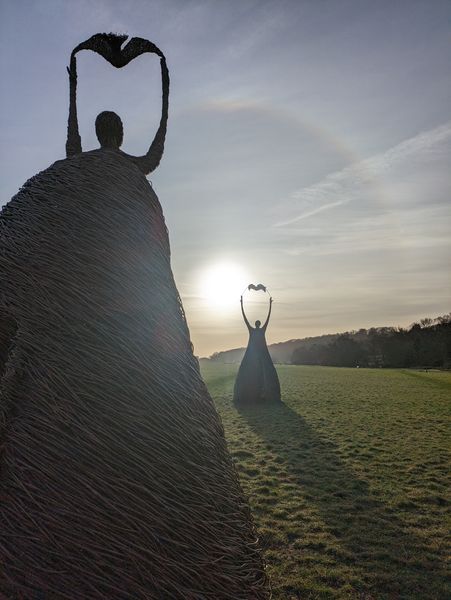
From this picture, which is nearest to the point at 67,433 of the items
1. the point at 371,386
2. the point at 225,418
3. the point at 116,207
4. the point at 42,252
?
the point at 42,252

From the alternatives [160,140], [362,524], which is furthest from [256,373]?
[160,140]

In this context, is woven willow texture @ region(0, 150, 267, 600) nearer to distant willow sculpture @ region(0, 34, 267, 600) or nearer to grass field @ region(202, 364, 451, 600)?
distant willow sculpture @ region(0, 34, 267, 600)

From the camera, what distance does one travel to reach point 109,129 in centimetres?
243

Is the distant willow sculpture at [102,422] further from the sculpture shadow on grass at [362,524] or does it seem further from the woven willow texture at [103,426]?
the sculpture shadow on grass at [362,524]

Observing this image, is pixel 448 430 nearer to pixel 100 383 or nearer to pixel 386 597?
pixel 386 597

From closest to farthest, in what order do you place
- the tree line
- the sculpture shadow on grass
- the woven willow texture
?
the woven willow texture, the sculpture shadow on grass, the tree line

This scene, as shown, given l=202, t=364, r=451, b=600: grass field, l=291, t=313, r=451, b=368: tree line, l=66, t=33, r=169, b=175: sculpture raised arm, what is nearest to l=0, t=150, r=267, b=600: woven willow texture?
l=66, t=33, r=169, b=175: sculpture raised arm

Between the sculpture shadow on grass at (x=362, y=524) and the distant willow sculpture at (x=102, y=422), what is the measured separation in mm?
4354

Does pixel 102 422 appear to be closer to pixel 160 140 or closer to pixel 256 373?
pixel 160 140

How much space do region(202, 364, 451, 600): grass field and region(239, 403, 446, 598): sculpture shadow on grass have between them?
1 centimetres

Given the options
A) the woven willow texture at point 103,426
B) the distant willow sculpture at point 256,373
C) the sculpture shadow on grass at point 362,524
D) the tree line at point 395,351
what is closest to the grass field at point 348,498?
the sculpture shadow on grass at point 362,524

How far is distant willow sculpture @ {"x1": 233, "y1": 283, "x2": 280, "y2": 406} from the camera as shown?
16391 millimetres

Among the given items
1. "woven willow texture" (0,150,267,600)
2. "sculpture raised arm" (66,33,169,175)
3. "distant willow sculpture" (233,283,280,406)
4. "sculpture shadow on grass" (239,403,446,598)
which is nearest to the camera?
"woven willow texture" (0,150,267,600)

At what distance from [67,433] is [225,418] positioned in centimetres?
1431
